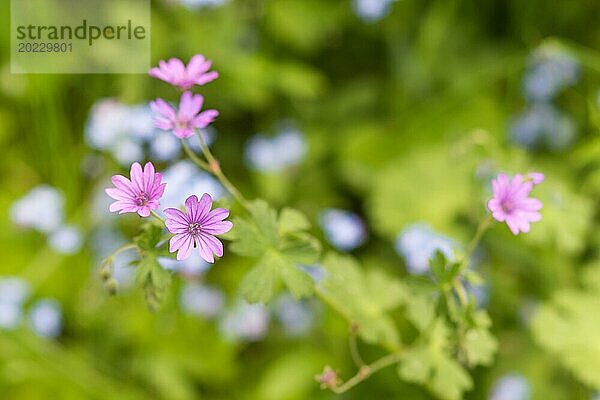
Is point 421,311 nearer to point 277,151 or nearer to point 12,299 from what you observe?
point 277,151

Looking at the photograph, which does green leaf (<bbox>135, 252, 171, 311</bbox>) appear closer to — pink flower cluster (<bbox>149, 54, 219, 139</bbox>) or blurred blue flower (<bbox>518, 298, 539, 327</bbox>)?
pink flower cluster (<bbox>149, 54, 219, 139</bbox>)

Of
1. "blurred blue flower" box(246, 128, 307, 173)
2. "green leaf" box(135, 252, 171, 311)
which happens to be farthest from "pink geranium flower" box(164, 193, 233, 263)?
"blurred blue flower" box(246, 128, 307, 173)

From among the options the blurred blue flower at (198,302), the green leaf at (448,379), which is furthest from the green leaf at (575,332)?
the blurred blue flower at (198,302)

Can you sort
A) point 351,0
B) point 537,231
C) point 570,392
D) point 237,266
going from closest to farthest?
point 537,231
point 570,392
point 237,266
point 351,0

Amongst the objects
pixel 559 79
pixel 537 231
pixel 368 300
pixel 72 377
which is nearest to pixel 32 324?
pixel 72 377

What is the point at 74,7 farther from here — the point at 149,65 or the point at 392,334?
the point at 392,334

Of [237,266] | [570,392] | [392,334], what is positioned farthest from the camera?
[237,266]

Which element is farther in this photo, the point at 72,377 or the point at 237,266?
the point at 237,266
